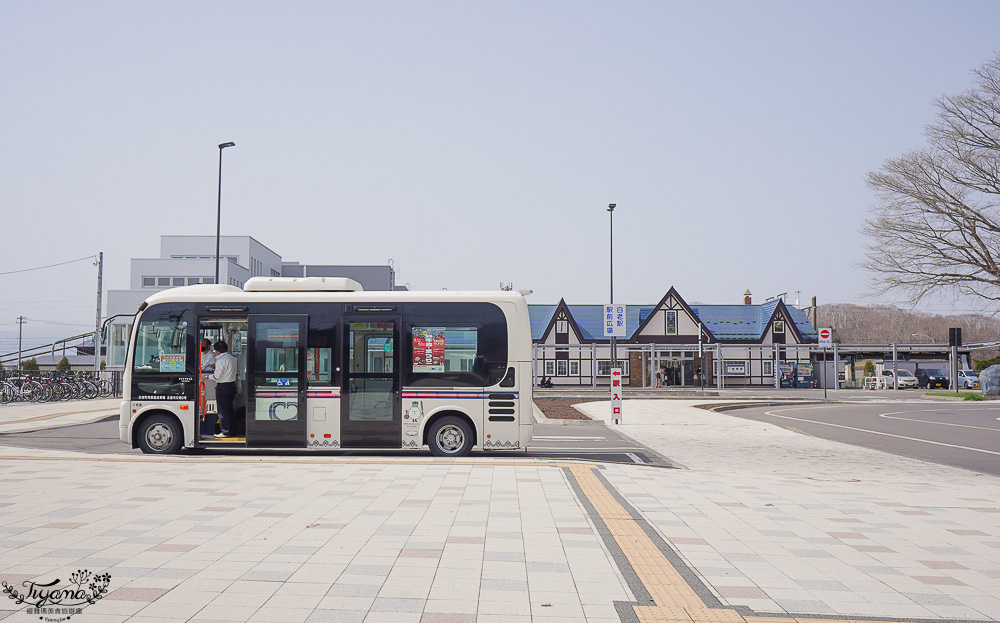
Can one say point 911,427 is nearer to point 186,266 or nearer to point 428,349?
point 428,349

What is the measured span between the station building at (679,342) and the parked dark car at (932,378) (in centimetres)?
873

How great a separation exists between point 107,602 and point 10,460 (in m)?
8.02

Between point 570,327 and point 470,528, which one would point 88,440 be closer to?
point 470,528

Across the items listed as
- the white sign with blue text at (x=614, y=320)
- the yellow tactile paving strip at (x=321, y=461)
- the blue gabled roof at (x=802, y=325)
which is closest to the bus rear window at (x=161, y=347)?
the yellow tactile paving strip at (x=321, y=461)

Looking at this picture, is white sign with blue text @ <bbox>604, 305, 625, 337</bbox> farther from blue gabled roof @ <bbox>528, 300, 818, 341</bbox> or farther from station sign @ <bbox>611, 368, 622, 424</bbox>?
blue gabled roof @ <bbox>528, 300, 818, 341</bbox>

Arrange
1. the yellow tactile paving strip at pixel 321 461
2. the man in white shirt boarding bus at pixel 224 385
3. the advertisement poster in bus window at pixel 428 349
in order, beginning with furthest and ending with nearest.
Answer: the advertisement poster in bus window at pixel 428 349
the man in white shirt boarding bus at pixel 224 385
the yellow tactile paving strip at pixel 321 461

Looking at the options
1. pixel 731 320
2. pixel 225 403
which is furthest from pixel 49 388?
pixel 731 320

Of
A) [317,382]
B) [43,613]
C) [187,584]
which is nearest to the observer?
[43,613]

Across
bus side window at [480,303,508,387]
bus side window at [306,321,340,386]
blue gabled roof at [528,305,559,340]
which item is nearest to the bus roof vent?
bus side window at [306,321,340,386]

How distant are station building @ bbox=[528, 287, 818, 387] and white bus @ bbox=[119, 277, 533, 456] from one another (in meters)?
45.4

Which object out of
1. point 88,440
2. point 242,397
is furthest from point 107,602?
point 88,440

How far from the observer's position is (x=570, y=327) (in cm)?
6500

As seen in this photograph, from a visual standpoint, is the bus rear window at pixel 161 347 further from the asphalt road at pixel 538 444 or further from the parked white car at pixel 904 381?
the parked white car at pixel 904 381

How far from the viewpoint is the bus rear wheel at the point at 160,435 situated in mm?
13047
